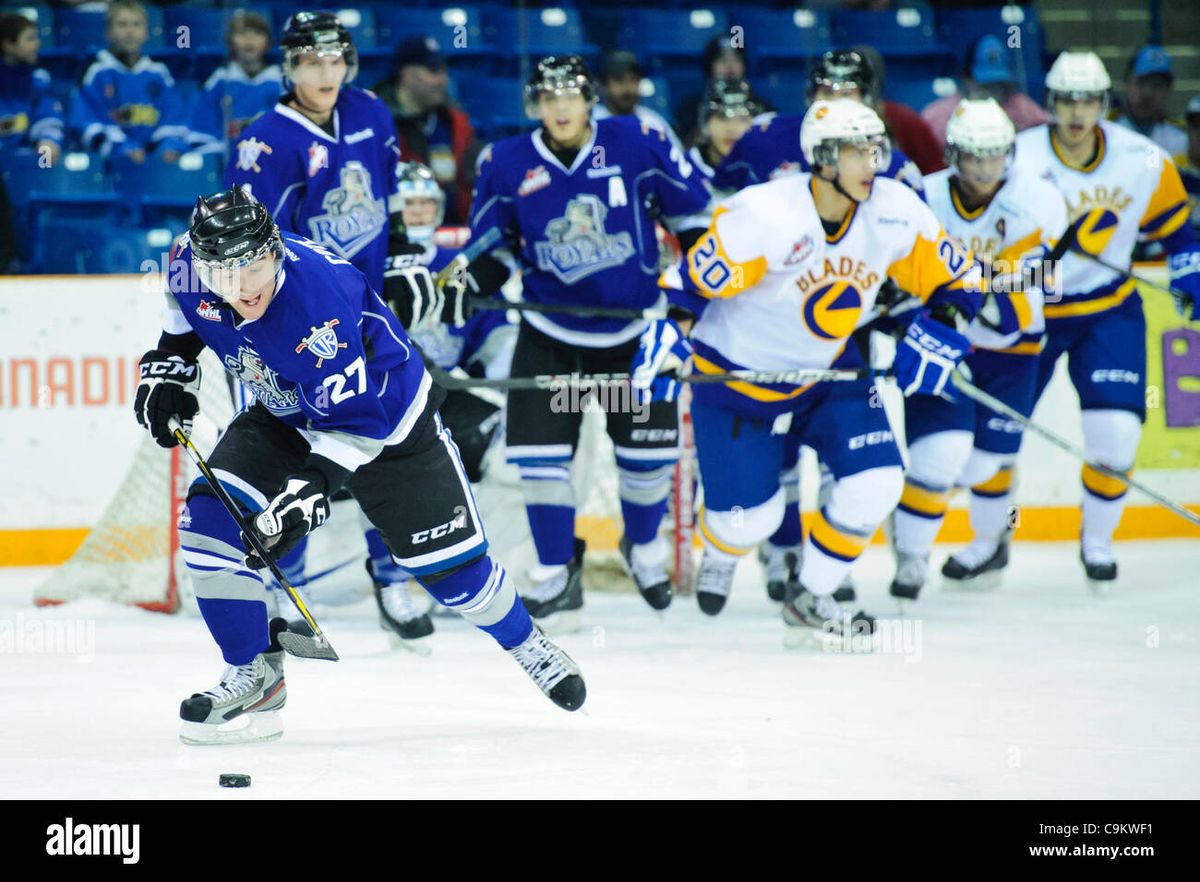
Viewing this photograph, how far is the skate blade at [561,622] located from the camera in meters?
4.39

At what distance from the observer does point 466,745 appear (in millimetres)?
3125

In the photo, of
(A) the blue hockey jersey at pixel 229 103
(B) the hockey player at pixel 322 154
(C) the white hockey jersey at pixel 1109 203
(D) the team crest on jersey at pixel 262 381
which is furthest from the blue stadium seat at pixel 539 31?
(D) the team crest on jersey at pixel 262 381

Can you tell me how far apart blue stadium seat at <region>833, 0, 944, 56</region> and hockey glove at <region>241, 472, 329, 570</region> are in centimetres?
417

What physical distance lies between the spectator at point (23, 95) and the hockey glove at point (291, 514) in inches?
122

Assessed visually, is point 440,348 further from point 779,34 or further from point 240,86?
point 779,34

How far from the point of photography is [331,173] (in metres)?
4.02

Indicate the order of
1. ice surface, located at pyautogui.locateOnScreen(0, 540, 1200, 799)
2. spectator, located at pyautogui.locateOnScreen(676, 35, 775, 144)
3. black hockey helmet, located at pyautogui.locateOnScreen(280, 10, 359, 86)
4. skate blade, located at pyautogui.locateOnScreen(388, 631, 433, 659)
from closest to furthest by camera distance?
ice surface, located at pyautogui.locateOnScreen(0, 540, 1200, 799) → black hockey helmet, located at pyautogui.locateOnScreen(280, 10, 359, 86) → skate blade, located at pyautogui.locateOnScreen(388, 631, 433, 659) → spectator, located at pyautogui.locateOnScreen(676, 35, 775, 144)

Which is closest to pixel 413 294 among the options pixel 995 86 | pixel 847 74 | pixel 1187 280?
pixel 847 74

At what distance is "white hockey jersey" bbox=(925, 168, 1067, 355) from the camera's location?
4605 millimetres

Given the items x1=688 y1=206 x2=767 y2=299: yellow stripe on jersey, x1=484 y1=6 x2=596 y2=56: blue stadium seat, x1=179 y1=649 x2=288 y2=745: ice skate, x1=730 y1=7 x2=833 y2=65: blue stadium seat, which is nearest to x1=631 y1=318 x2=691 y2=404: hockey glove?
x1=688 y1=206 x2=767 y2=299: yellow stripe on jersey

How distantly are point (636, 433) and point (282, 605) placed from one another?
3.18 ft

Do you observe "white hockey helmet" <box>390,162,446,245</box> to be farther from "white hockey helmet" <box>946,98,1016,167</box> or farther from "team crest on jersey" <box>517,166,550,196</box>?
"white hockey helmet" <box>946,98,1016,167</box>
